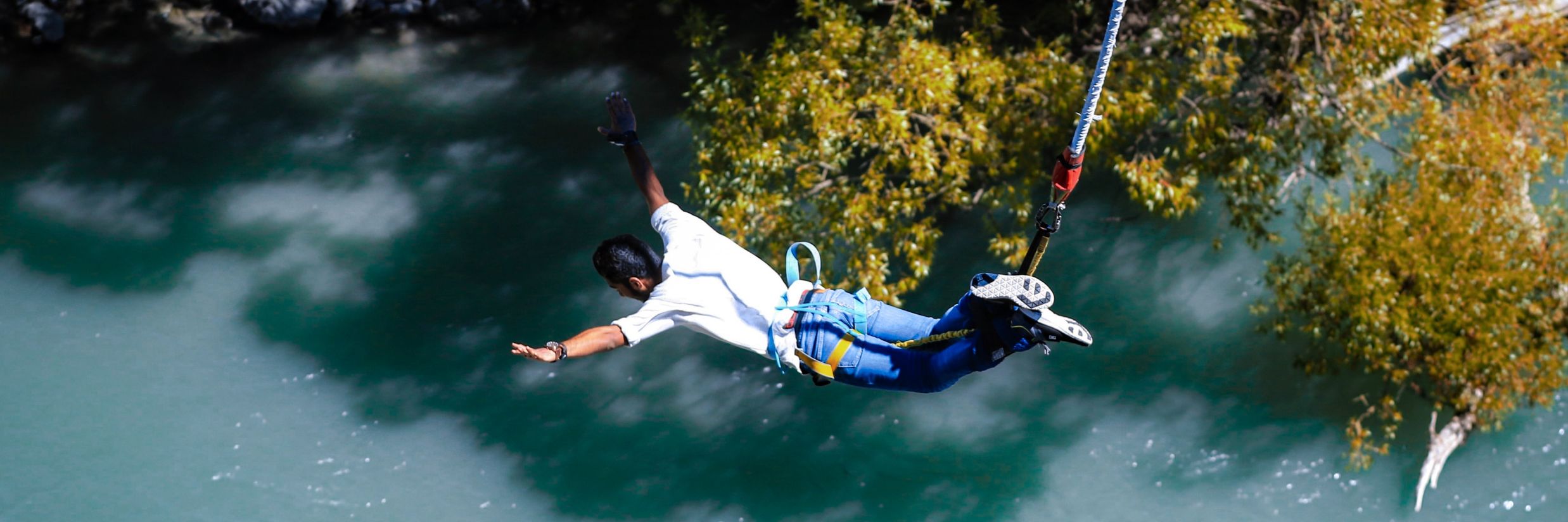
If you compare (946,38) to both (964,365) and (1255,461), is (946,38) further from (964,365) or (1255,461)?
(964,365)

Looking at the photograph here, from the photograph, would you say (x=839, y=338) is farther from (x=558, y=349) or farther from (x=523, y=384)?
(x=523, y=384)

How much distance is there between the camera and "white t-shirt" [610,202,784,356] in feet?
11.9

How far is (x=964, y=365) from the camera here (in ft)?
11.8

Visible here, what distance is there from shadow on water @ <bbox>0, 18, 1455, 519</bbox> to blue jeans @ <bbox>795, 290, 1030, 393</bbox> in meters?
3.26

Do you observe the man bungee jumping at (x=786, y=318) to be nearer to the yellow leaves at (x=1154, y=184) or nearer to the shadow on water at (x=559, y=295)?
the yellow leaves at (x=1154, y=184)

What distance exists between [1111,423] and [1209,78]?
1.92m

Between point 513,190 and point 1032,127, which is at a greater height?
point 513,190

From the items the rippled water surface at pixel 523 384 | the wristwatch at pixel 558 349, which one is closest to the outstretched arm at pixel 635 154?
the wristwatch at pixel 558 349

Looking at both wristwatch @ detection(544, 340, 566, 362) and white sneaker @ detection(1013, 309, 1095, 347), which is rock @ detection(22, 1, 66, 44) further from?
white sneaker @ detection(1013, 309, 1095, 347)

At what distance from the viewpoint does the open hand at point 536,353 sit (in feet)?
10.3

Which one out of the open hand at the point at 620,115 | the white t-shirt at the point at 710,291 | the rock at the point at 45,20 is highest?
the rock at the point at 45,20

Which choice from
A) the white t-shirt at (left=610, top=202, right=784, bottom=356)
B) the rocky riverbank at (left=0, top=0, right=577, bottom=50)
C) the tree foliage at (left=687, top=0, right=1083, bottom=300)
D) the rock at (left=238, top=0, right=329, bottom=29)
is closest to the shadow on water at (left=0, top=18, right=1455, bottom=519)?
the rocky riverbank at (left=0, top=0, right=577, bottom=50)

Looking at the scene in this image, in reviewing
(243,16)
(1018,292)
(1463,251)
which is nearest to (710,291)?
(1018,292)

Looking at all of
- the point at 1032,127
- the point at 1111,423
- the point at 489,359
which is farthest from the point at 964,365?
the point at 489,359
